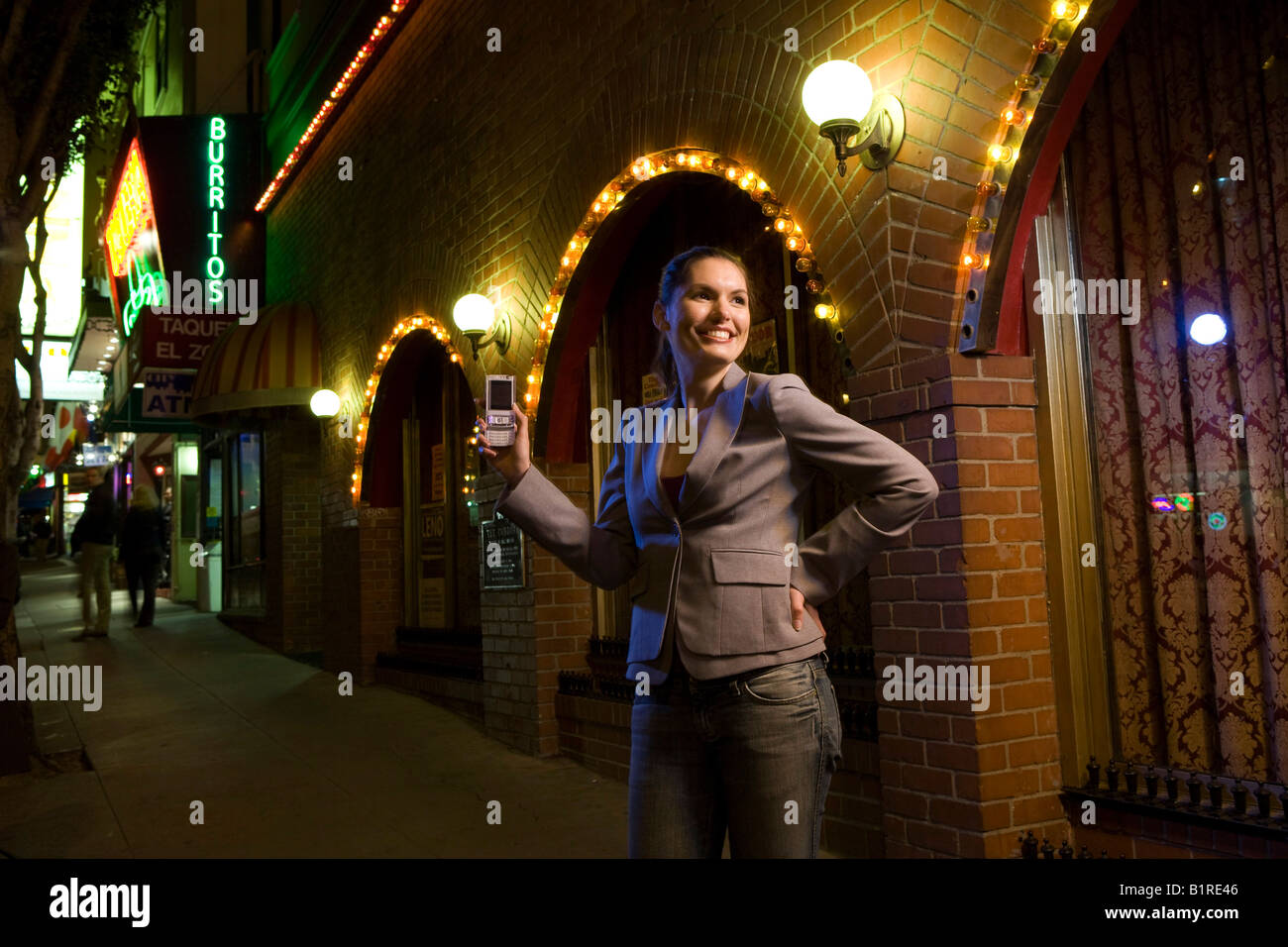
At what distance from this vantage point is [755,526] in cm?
202

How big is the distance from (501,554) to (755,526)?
193 inches

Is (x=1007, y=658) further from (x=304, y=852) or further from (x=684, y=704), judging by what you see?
(x=304, y=852)

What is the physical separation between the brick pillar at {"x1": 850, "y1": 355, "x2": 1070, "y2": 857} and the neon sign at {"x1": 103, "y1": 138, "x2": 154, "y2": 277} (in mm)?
10815

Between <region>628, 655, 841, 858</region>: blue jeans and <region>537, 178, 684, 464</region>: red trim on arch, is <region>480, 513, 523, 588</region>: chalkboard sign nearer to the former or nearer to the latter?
<region>537, 178, 684, 464</region>: red trim on arch

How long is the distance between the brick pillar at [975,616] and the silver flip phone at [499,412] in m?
1.94

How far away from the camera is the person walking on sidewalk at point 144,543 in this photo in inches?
493

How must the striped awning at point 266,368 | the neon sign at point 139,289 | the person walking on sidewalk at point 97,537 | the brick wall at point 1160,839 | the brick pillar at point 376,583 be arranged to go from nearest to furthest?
the brick wall at point 1160,839, the brick pillar at point 376,583, the striped awning at point 266,368, the person walking on sidewalk at point 97,537, the neon sign at point 139,289

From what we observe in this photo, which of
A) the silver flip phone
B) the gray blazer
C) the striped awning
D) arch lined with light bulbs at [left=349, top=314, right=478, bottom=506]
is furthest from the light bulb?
the striped awning

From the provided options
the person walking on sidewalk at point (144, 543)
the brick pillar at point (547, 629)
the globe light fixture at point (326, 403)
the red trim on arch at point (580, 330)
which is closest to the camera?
the red trim on arch at point (580, 330)

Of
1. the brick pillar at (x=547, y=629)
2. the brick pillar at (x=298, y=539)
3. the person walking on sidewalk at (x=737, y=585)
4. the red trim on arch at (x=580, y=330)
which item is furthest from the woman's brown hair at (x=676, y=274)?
the brick pillar at (x=298, y=539)

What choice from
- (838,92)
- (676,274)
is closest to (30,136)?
(838,92)

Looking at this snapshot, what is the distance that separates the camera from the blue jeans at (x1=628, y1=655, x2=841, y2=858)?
1.90m

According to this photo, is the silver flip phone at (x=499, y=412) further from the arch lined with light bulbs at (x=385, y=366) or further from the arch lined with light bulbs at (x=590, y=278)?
the arch lined with light bulbs at (x=385, y=366)

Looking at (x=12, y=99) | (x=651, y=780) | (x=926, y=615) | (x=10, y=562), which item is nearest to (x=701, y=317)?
(x=651, y=780)
